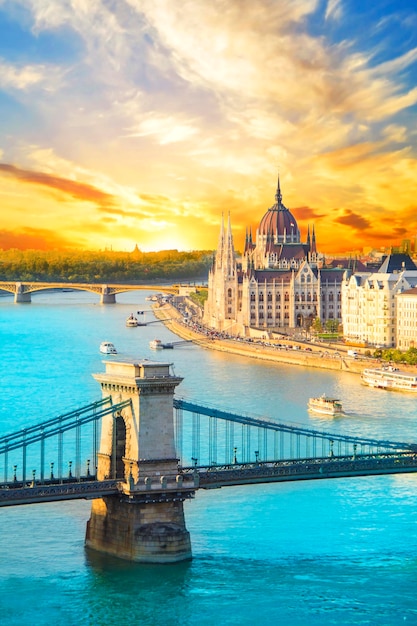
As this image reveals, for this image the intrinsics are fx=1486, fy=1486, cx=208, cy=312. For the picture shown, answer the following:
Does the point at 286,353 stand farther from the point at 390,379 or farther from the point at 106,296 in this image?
the point at 106,296

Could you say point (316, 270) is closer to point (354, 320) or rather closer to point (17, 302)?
point (354, 320)

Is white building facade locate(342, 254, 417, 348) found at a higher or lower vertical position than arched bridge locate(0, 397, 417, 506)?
higher

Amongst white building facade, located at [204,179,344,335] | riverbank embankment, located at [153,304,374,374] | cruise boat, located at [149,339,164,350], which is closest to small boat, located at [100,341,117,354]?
cruise boat, located at [149,339,164,350]

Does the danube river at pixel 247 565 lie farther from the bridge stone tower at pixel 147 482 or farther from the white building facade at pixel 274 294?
the white building facade at pixel 274 294

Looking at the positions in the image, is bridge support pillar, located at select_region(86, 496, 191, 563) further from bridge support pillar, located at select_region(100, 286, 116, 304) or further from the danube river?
bridge support pillar, located at select_region(100, 286, 116, 304)

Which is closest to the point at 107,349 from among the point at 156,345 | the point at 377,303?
the point at 156,345
